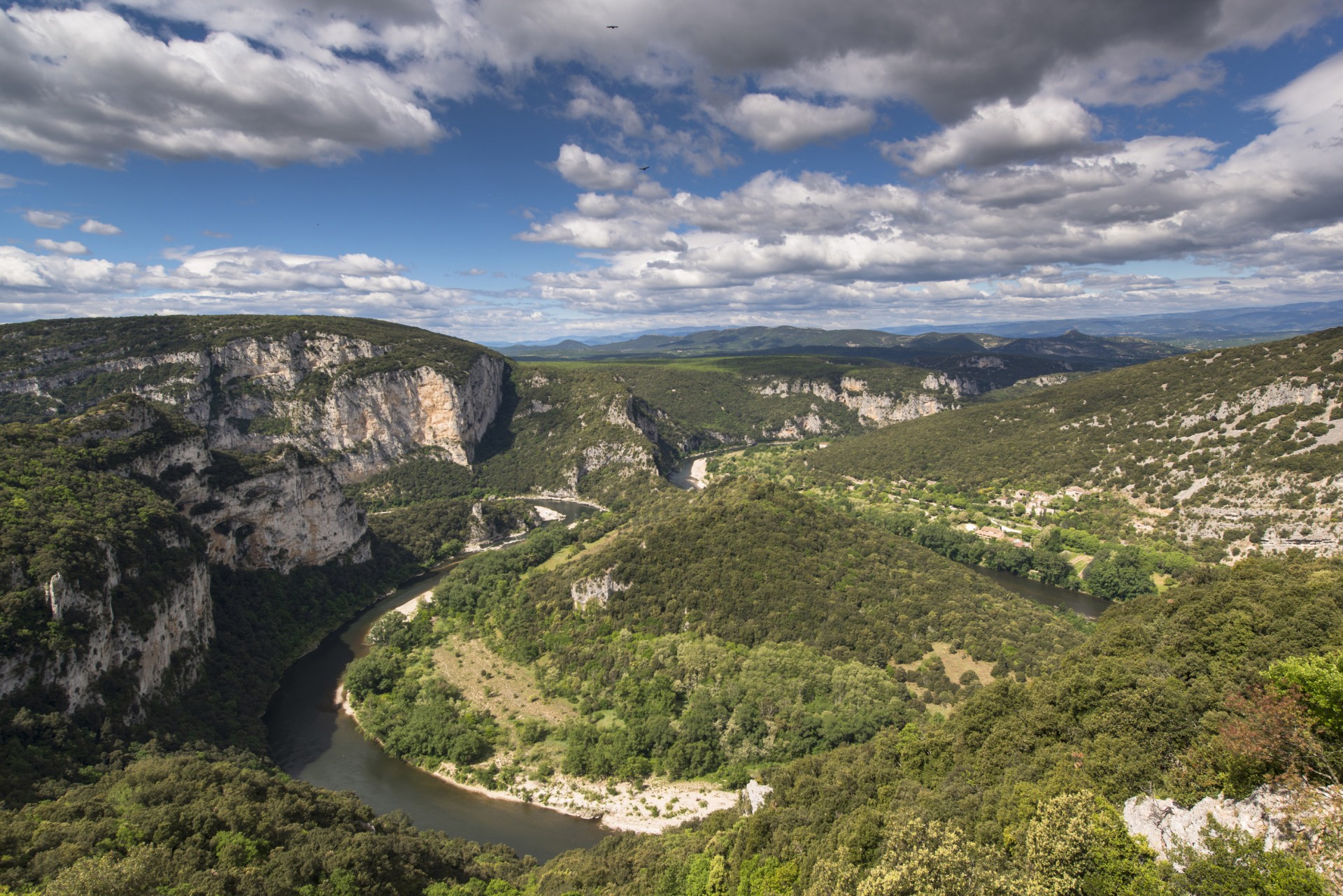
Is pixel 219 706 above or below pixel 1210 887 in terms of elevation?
below

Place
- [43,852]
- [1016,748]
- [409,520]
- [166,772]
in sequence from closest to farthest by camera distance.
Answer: [43,852]
[1016,748]
[166,772]
[409,520]

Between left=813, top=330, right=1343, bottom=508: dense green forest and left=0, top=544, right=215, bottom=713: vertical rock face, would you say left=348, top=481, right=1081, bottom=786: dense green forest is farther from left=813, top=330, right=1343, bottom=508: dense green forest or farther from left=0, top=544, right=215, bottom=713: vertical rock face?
left=813, top=330, right=1343, bottom=508: dense green forest

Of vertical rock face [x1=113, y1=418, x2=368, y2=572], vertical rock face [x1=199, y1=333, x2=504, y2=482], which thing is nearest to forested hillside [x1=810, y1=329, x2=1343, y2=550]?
vertical rock face [x1=199, y1=333, x2=504, y2=482]

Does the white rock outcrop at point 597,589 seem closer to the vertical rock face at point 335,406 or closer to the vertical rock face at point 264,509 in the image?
the vertical rock face at point 264,509

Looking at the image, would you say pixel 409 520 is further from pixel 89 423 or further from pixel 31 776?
pixel 31 776

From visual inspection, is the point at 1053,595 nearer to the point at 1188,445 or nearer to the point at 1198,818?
the point at 1188,445

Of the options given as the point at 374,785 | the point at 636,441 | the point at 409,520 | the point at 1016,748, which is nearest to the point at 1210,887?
the point at 1016,748
